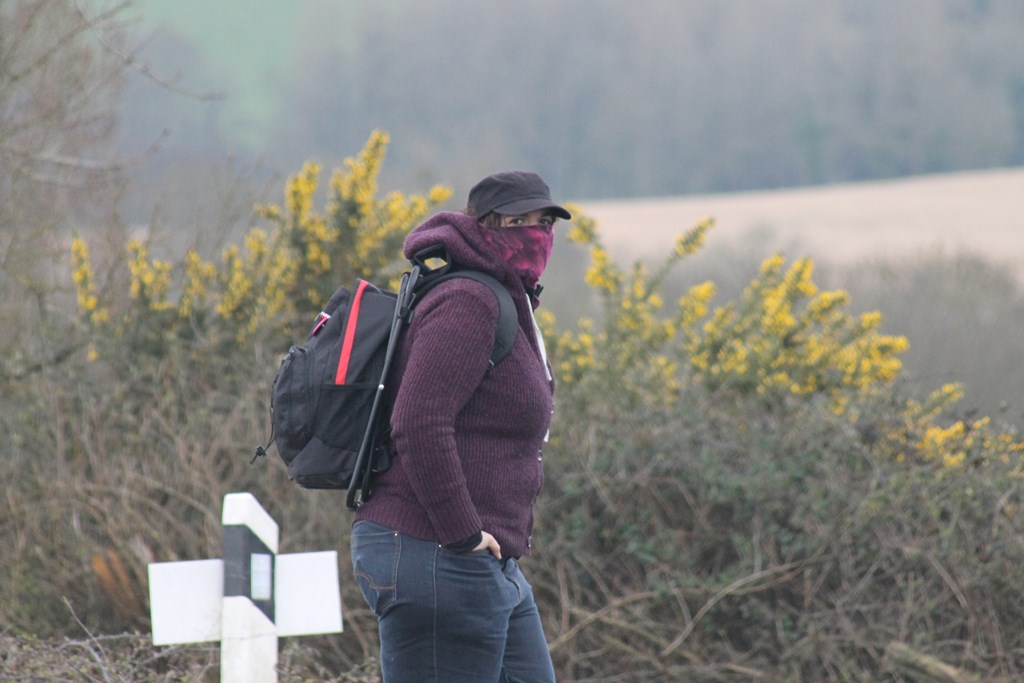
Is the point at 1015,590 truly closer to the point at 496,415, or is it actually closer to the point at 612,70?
the point at 496,415

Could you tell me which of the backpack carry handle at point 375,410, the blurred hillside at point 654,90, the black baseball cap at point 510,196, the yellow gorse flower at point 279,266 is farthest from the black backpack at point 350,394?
the blurred hillside at point 654,90

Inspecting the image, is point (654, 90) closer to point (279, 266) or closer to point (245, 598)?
point (279, 266)

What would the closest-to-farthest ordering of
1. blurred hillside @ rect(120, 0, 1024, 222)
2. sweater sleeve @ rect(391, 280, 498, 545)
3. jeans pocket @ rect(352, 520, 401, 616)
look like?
sweater sleeve @ rect(391, 280, 498, 545)
jeans pocket @ rect(352, 520, 401, 616)
blurred hillside @ rect(120, 0, 1024, 222)

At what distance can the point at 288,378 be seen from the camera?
114 inches

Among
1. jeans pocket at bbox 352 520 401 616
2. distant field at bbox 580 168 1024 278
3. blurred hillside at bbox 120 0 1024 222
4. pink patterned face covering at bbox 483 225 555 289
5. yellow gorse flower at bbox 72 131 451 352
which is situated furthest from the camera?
blurred hillside at bbox 120 0 1024 222

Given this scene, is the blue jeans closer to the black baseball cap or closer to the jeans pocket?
the jeans pocket

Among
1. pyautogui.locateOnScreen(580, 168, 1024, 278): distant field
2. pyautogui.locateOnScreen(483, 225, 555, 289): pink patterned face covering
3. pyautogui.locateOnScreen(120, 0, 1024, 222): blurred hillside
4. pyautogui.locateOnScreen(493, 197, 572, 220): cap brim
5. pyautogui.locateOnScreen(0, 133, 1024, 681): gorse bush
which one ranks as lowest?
pyautogui.locateOnScreen(0, 133, 1024, 681): gorse bush

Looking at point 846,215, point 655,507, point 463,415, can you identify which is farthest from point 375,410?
point 846,215

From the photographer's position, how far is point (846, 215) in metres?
41.1

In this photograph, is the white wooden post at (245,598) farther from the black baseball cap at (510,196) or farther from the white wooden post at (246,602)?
the black baseball cap at (510,196)

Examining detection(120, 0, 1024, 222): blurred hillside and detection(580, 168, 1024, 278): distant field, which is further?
detection(120, 0, 1024, 222): blurred hillside

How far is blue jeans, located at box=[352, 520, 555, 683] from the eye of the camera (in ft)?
9.22

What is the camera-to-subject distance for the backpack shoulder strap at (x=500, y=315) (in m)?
2.84

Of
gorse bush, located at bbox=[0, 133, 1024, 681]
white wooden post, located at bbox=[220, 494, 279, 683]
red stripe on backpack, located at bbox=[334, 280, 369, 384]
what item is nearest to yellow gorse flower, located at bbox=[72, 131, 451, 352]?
gorse bush, located at bbox=[0, 133, 1024, 681]
